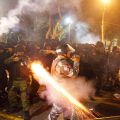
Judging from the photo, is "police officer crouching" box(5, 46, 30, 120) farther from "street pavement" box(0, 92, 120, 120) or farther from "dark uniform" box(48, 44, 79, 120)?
"dark uniform" box(48, 44, 79, 120)

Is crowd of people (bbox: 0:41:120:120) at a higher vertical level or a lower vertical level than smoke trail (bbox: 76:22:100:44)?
lower

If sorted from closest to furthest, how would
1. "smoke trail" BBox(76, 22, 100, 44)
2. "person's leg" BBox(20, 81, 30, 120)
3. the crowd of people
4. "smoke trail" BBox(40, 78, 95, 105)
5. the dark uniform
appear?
1. the dark uniform
2. "smoke trail" BBox(40, 78, 95, 105)
3. "person's leg" BBox(20, 81, 30, 120)
4. the crowd of people
5. "smoke trail" BBox(76, 22, 100, 44)

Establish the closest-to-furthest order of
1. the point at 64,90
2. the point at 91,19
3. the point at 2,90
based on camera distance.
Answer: the point at 64,90 → the point at 2,90 → the point at 91,19

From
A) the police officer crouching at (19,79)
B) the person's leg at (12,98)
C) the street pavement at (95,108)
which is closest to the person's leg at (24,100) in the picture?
the police officer crouching at (19,79)

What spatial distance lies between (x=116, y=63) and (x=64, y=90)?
5.98 meters

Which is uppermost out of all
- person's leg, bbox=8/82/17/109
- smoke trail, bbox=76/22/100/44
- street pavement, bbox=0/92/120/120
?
smoke trail, bbox=76/22/100/44

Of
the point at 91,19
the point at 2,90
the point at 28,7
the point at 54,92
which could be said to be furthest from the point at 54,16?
the point at 54,92

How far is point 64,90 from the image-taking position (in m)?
5.91

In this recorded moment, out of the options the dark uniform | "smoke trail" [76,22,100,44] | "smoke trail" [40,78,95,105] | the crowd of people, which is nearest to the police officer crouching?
the crowd of people

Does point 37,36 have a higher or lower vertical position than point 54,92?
higher

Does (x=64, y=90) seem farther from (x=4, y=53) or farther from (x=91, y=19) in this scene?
(x=91, y=19)

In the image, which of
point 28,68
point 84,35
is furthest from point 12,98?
point 84,35

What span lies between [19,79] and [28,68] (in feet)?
1.38

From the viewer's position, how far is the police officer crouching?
23.8ft
